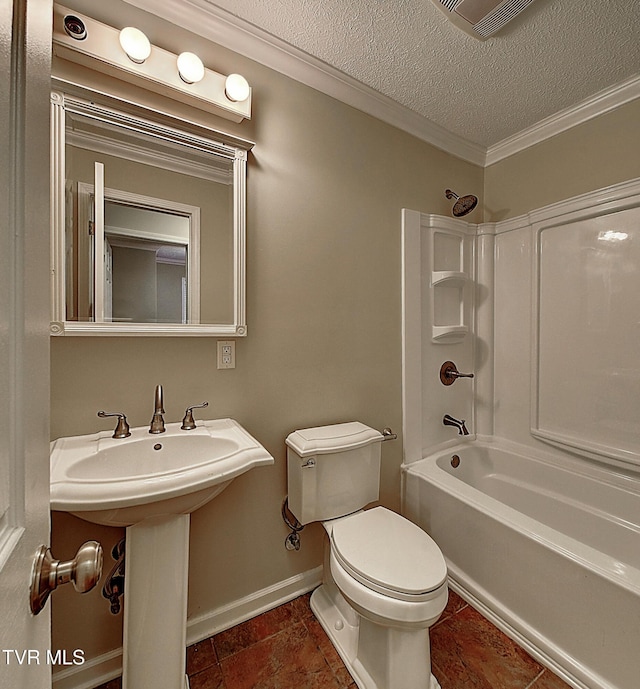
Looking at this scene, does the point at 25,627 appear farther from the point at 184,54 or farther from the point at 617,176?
the point at 617,176

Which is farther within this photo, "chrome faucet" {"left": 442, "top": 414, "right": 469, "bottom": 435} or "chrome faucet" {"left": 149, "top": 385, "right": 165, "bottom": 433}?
"chrome faucet" {"left": 442, "top": 414, "right": 469, "bottom": 435}

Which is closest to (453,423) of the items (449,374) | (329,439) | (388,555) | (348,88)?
(449,374)

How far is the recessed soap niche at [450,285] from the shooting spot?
2.13m

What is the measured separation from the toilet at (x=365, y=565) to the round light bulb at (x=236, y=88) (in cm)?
142

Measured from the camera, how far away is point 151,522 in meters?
1.06

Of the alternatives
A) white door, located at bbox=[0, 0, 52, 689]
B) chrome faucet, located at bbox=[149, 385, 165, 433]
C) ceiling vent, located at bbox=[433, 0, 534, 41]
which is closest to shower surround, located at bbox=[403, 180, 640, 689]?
ceiling vent, located at bbox=[433, 0, 534, 41]

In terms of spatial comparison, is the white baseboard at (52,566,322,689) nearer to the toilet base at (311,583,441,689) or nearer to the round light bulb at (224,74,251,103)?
the toilet base at (311,583,441,689)

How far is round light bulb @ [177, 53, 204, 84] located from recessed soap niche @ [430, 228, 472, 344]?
→ 1431 mm

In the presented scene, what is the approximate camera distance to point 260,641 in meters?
1.42

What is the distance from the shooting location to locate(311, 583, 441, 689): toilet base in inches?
45.9

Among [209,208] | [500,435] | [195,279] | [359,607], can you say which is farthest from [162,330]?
[500,435]

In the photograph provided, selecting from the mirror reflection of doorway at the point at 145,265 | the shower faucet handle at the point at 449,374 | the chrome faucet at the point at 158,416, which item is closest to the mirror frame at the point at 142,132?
the mirror reflection of doorway at the point at 145,265

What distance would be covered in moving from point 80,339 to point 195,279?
0.45 m

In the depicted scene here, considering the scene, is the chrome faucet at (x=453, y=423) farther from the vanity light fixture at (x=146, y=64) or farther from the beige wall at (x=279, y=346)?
the vanity light fixture at (x=146, y=64)
